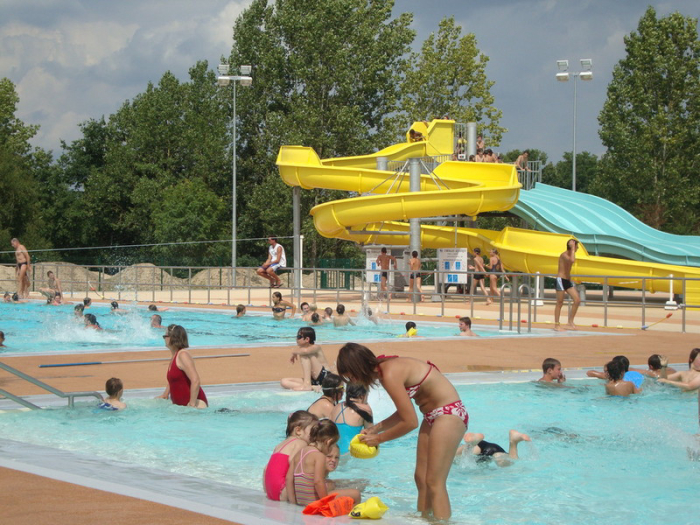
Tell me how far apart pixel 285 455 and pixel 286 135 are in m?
41.4

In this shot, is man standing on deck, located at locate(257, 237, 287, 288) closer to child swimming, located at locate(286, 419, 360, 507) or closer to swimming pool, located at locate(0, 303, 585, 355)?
swimming pool, located at locate(0, 303, 585, 355)

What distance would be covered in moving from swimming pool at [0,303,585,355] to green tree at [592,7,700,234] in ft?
95.0

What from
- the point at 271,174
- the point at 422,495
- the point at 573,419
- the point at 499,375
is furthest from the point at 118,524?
the point at 271,174

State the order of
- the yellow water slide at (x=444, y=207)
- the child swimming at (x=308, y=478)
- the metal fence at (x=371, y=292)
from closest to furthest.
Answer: the child swimming at (x=308, y=478)
the metal fence at (x=371, y=292)
the yellow water slide at (x=444, y=207)

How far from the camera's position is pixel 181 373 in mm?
9156

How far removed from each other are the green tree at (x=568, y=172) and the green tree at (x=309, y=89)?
39012 mm

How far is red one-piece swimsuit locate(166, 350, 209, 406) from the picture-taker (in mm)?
9156

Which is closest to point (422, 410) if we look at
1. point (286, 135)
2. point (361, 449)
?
point (361, 449)

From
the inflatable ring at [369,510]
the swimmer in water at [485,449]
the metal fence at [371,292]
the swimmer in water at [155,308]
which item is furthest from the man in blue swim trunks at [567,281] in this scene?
the inflatable ring at [369,510]

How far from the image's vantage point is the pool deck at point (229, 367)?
17.4ft

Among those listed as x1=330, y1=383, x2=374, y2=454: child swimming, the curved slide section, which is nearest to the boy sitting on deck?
x1=330, y1=383, x2=374, y2=454: child swimming

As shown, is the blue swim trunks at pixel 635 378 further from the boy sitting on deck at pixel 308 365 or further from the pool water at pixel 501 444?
the boy sitting on deck at pixel 308 365

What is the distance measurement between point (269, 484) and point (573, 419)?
17.0 feet

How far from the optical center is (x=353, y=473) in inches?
310
